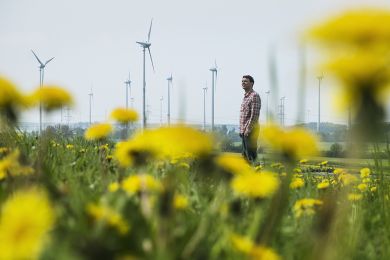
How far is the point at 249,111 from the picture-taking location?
8.81m

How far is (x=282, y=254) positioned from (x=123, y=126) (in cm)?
79

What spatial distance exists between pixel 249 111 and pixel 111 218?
7.68m

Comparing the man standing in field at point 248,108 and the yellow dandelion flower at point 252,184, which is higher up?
the man standing in field at point 248,108

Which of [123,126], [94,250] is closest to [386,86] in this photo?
[94,250]

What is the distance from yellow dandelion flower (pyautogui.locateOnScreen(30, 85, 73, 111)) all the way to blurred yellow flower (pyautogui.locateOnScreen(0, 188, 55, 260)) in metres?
0.81

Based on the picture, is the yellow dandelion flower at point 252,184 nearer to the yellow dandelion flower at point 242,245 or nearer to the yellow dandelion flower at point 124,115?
the yellow dandelion flower at point 242,245

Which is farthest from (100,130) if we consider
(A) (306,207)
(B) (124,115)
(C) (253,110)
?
(C) (253,110)

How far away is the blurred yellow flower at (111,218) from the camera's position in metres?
1.19

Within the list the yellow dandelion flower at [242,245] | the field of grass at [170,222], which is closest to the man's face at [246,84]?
the field of grass at [170,222]

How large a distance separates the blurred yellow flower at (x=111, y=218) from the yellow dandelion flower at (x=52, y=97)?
1.77 ft

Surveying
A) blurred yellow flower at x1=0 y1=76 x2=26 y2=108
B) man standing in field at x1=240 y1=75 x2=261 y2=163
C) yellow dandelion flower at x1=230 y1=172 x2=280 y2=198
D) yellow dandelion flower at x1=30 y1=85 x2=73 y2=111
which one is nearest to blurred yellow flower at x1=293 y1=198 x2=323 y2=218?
yellow dandelion flower at x1=230 y1=172 x2=280 y2=198

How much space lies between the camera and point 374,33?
877 mm

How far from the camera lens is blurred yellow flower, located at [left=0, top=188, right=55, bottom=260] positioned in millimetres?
855

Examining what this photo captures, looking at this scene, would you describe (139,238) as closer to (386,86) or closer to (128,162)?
(128,162)
